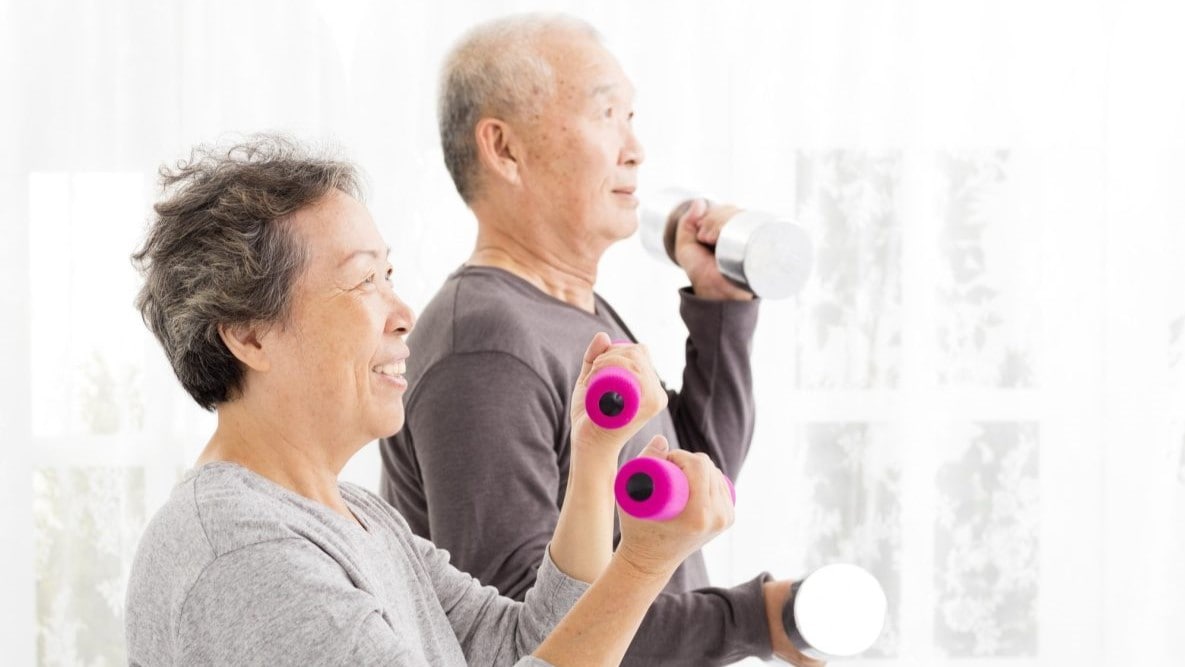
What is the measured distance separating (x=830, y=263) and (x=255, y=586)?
1802 millimetres

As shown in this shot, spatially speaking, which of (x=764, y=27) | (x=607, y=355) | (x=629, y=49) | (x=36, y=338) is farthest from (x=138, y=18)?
(x=607, y=355)

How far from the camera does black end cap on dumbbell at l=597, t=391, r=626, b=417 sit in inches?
44.2

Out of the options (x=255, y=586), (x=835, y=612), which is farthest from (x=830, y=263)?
(x=255, y=586)

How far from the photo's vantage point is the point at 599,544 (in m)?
1.24

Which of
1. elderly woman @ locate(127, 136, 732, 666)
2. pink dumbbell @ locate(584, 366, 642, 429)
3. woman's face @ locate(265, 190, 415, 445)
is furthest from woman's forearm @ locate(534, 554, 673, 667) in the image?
woman's face @ locate(265, 190, 415, 445)

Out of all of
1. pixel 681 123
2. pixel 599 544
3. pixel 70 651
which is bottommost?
pixel 70 651

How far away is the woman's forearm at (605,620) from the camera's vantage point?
100cm

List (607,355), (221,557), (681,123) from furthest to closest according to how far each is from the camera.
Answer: (681,123), (607,355), (221,557)

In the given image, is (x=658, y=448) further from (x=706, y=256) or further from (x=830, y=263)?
(x=830, y=263)

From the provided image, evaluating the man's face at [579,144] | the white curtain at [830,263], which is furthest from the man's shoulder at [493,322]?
the white curtain at [830,263]

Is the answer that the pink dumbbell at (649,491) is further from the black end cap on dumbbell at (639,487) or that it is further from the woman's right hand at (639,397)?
the woman's right hand at (639,397)

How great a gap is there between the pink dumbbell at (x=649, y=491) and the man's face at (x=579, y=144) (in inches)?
26.7

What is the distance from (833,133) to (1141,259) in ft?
2.16

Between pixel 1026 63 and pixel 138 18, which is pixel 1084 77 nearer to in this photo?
pixel 1026 63
